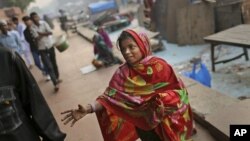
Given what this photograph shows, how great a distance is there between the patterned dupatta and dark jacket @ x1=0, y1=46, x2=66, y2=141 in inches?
19.8

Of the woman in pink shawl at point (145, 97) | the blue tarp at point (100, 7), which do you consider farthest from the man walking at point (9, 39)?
the blue tarp at point (100, 7)

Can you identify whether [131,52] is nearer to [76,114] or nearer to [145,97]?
[145,97]

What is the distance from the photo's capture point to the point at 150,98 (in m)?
2.24

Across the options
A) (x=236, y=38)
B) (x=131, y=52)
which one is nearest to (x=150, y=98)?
(x=131, y=52)

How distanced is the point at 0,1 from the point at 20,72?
34964 millimetres

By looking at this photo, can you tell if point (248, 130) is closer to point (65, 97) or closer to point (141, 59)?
point (141, 59)

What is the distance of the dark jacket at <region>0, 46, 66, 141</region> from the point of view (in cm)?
193

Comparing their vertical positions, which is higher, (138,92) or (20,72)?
(20,72)

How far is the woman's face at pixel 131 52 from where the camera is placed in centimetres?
228

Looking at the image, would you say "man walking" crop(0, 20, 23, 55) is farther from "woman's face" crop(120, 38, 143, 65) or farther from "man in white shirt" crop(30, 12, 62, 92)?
"woman's face" crop(120, 38, 143, 65)

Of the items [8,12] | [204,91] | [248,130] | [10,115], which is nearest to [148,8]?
[204,91]

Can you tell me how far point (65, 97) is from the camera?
21.0 feet

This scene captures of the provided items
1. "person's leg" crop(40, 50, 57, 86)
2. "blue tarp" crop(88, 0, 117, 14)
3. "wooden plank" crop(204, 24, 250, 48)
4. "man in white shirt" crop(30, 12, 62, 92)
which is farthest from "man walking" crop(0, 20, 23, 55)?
"blue tarp" crop(88, 0, 117, 14)

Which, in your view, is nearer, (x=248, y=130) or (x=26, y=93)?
(x=26, y=93)
